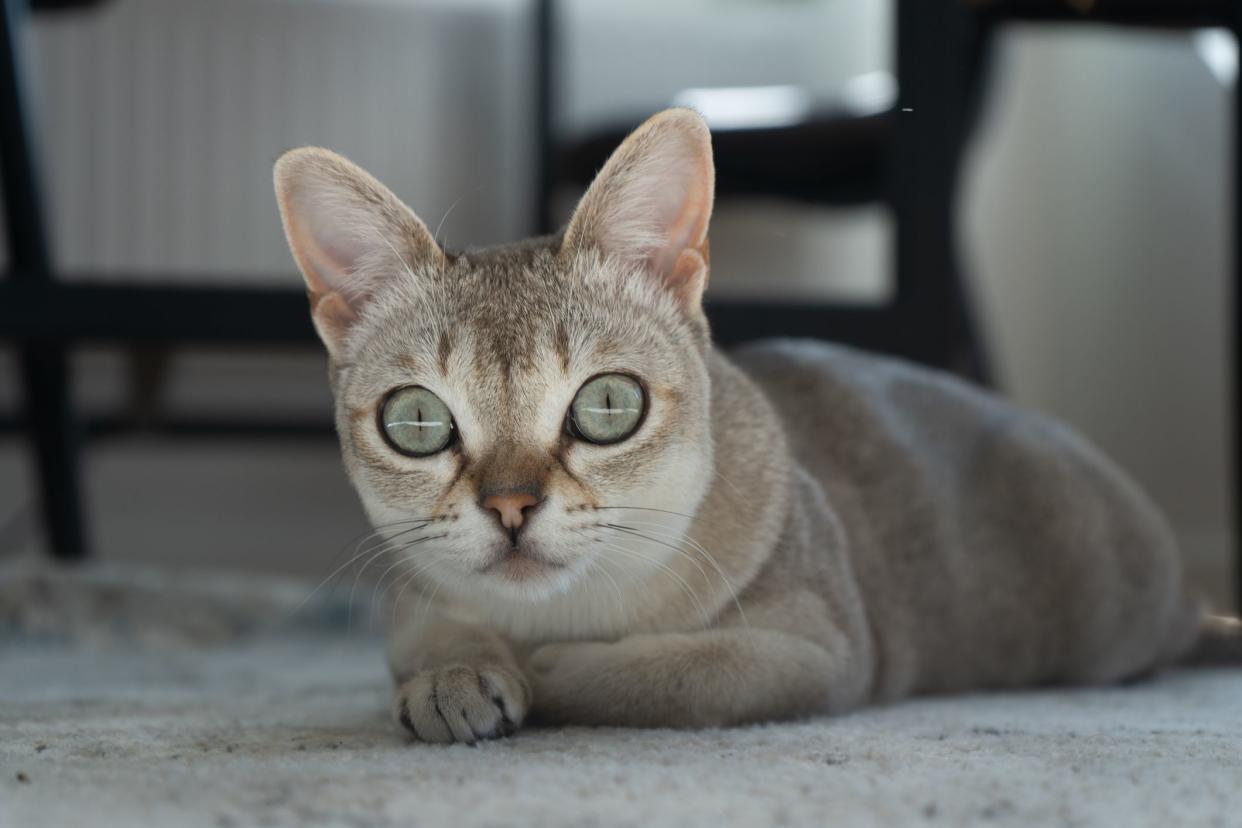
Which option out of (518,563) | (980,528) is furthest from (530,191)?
(518,563)

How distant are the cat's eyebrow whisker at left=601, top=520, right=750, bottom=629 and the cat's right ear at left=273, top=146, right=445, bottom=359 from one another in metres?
0.28

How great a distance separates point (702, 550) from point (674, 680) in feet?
0.35

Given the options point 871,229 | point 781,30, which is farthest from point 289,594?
point 781,30

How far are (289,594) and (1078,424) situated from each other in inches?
78.7

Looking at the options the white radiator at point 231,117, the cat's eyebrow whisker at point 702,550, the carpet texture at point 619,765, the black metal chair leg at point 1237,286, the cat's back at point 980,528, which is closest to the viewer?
the carpet texture at point 619,765

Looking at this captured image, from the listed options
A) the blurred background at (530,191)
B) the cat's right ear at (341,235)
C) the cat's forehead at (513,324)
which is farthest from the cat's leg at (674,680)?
the blurred background at (530,191)

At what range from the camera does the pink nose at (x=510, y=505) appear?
849mm

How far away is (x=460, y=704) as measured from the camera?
0.87m

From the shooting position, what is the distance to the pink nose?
2.79 ft

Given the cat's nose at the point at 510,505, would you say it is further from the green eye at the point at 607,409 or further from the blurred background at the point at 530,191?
the blurred background at the point at 530,191

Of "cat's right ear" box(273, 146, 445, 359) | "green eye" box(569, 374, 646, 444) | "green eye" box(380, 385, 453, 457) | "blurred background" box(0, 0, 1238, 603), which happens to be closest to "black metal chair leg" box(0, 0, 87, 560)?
"blurred background" box(0, 0, 1238, 603)

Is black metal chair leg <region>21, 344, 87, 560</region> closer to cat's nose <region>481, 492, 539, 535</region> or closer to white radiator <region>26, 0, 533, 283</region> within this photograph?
white radiator <region>26, 0, 533, 283</region>

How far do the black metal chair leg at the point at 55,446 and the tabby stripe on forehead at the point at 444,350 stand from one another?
4.41ft

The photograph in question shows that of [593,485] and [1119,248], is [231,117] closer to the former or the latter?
[1119,248]
